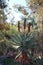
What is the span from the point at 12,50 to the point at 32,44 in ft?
7.12

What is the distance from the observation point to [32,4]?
63.6 feet

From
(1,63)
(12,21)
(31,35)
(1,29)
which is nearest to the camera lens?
(1,63)

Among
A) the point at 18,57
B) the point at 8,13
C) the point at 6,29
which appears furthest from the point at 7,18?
the point at 18,57

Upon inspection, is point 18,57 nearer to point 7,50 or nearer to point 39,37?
point 7,50

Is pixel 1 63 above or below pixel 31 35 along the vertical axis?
below

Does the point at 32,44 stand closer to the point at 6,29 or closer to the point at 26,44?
the point at 26,44

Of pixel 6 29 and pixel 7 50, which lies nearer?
pixel 7 50

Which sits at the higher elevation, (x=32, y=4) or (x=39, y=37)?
(x=32, y=4)

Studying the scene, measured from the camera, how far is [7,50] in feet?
49.0

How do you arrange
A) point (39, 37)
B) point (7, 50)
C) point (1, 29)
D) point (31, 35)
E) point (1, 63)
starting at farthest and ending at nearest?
point (1, 29) < point (39, 37) < point (7, 50) < point (31, 35) < point (1, 63)

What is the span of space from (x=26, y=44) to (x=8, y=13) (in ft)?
27.0

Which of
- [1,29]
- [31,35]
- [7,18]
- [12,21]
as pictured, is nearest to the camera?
[31,35]

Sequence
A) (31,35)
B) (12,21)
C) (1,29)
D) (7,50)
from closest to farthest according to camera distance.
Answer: (31,35) < (7,50) < (1,29) < (12,21)

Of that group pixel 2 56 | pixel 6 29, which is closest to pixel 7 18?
pixel 6 29
